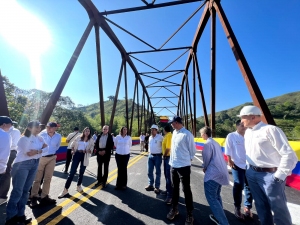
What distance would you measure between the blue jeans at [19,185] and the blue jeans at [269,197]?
3250mm

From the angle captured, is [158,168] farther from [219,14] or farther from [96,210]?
[219,14]

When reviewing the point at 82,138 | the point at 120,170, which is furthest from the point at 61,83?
the point at 120,170

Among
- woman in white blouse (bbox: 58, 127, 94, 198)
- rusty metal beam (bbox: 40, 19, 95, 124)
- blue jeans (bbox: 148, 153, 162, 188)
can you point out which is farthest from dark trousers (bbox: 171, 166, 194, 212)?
rusty metal beam (bbox: 40, 19, 95, 124)

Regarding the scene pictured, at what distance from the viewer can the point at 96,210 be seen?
3.02 metres

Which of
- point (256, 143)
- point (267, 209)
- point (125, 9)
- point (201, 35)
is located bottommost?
point (267, 209)

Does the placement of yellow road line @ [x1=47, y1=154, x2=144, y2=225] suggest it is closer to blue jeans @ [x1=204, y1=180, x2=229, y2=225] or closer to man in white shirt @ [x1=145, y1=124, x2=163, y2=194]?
man in white shirt @ [x1=145, y1=124, x2=163, y2=194]

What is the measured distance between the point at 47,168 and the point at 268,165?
407cm

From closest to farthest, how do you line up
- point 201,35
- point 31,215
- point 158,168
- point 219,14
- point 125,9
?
1. point 31,215
2. point 158,168
3. point 219,14
4. point 125,9
5. point 201,35

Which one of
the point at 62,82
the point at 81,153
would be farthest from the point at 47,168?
the point at 62,82

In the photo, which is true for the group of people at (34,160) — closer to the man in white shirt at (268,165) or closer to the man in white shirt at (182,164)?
the man in white shirt at (182,164)

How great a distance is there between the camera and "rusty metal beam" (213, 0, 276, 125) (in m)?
3.36

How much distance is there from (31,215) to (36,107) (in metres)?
35.0

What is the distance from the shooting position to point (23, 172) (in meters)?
2.52

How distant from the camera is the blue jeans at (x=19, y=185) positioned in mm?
2387
